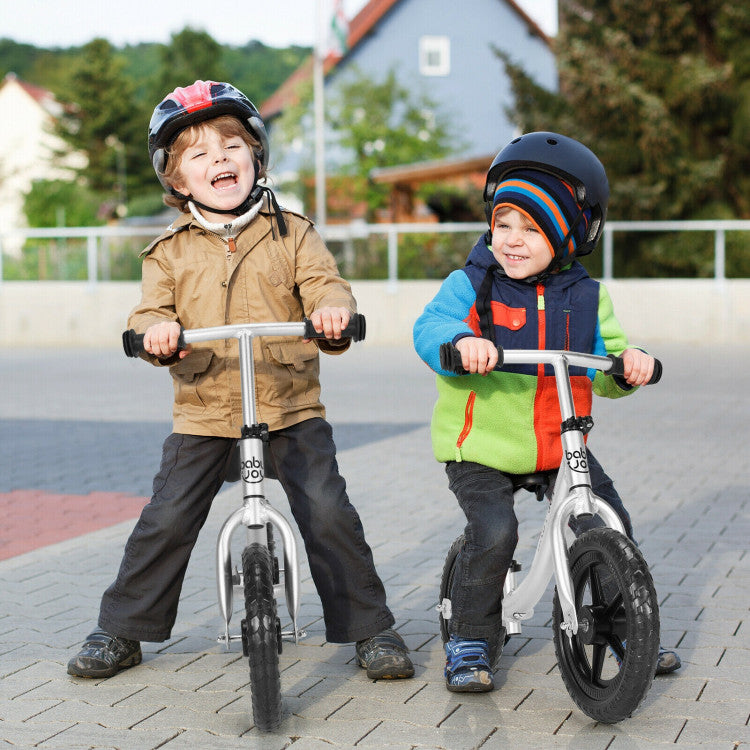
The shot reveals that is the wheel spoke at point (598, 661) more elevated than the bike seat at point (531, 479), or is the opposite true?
Answer: the bike seat at point (531, 479)

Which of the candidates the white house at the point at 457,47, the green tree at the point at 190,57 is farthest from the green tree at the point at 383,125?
the green tree at the point at 190,57

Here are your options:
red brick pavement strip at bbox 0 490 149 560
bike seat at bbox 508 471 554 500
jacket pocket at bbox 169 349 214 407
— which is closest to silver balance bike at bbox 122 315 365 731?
jacket pocket at bbox 169 349 214 407

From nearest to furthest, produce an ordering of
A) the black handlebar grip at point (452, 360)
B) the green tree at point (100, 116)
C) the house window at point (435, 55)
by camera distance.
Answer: the black handlebar grip at point (452, 360), the house window at point (435, 55), the green tree at point (100, 116)

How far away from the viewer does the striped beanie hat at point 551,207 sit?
11.7ft

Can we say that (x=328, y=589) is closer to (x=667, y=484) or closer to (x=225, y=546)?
(x=225, y=546)

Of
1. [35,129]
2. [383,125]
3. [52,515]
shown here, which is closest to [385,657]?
[52,515]

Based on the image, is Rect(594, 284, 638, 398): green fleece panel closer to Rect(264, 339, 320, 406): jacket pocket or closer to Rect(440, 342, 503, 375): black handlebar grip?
Rect(440, 342, 503, 375): black handlebar grip

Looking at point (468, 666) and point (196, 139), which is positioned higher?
point (196, 139)

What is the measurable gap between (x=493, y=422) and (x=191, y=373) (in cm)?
89

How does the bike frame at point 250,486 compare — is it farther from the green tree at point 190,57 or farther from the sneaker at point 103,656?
the green tree at point 190,57

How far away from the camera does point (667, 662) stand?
379 cm

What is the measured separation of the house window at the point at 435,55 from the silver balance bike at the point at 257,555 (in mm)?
44255

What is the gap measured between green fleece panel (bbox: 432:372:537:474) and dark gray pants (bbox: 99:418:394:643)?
355 millimetres

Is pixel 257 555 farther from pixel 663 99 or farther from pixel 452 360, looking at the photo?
pixel 663 99
